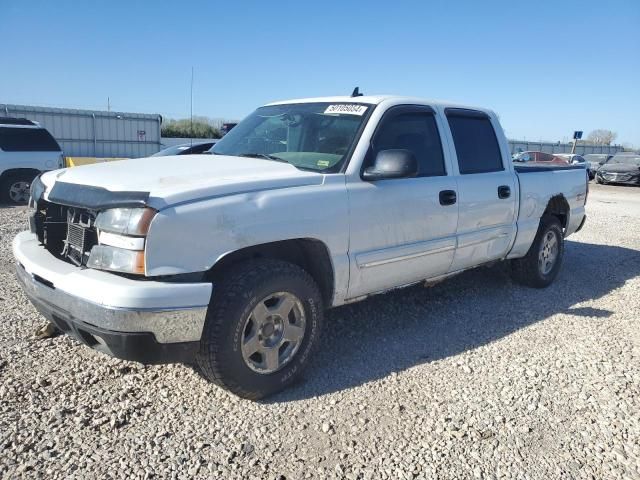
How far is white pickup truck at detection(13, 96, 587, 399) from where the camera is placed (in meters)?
2.66

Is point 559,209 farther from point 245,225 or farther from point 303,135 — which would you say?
point 245,225

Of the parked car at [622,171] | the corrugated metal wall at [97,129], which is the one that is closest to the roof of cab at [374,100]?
the corrugated metal wall at [97,129]

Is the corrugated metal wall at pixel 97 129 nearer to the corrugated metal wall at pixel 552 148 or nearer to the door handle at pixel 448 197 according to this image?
the door handle at pixel 448 197

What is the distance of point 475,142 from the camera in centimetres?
470

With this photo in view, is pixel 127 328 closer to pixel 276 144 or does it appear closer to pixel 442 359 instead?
pixel 276 144

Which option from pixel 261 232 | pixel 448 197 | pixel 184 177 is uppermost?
pixel 184 177

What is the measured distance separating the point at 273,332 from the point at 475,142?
8.82 ft

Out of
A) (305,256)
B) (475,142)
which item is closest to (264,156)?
(305,256)

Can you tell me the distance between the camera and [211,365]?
115 inches

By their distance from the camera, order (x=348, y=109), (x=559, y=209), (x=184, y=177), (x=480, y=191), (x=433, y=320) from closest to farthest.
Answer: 1. (x=184, y=177)
2. (x=348, y=109)
3. (x=480, y=191)
4. (x=433, y=320)
5. (x=559, y=209)

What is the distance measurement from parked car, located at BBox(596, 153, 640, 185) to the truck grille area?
2524cm

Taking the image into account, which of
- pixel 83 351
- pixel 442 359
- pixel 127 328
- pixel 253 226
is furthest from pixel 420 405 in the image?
pixel 83 351

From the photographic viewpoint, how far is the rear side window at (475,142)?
176 inches

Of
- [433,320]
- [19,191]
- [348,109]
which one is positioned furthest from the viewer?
[19,191]
